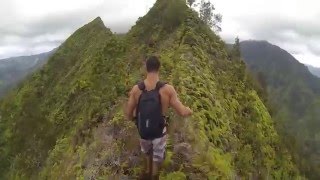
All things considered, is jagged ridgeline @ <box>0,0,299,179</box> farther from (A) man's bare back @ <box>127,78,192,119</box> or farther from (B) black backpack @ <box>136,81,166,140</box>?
(A) man's bare back @ <box>127,78,192,119</box>

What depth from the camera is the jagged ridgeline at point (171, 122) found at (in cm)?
1220

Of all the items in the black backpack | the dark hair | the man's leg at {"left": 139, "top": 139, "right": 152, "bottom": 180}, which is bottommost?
the man's leg at {"left": 139, "top": 139, "right": 152, "bottom": 180}

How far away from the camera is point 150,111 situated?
892 cm

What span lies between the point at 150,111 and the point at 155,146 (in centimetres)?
96

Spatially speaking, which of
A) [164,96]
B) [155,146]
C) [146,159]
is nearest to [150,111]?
[164,96]

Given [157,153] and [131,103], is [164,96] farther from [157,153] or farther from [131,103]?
[157,153]

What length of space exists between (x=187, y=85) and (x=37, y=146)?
15551 mm

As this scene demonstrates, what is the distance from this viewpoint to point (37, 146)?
28.8 meters

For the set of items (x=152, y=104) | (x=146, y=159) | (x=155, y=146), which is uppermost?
(x=152, y=104)

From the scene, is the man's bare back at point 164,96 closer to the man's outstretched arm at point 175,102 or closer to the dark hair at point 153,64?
the man's outstretched arm at point 175,102

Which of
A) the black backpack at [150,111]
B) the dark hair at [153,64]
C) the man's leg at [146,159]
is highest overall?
the dark hair at [153,64]

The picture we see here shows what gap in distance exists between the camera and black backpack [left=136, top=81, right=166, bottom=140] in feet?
29.2

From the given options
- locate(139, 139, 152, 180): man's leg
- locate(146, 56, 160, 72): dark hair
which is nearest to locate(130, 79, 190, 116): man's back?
locate(146, 56, 160, 72): dark hair

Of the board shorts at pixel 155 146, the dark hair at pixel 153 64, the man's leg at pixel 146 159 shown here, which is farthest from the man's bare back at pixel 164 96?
the man's leg at pixel 146 159
